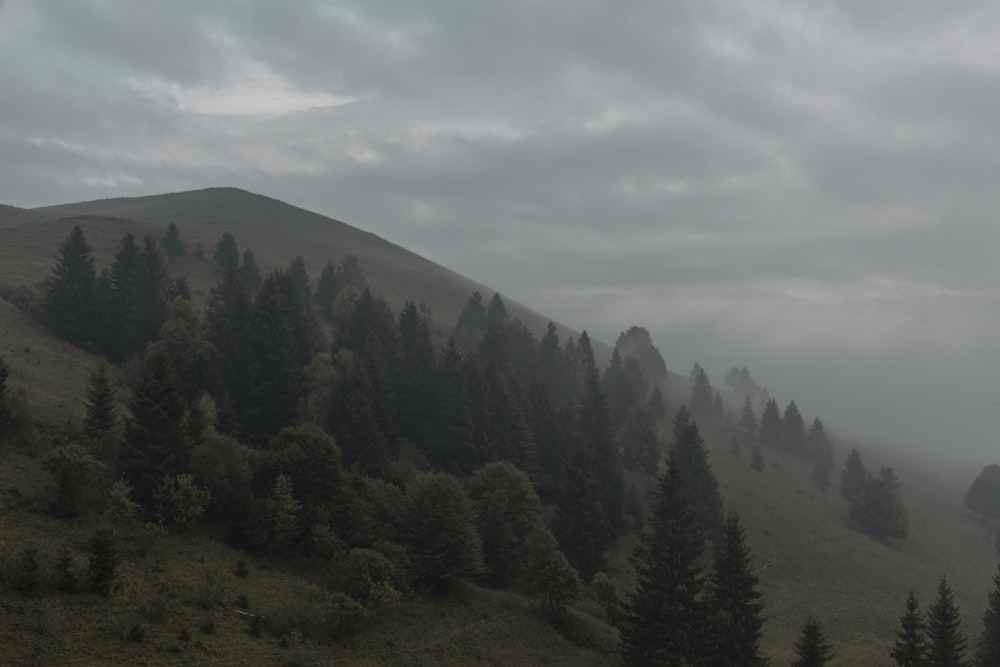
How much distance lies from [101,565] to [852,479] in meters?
132

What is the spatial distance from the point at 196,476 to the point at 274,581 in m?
11.0

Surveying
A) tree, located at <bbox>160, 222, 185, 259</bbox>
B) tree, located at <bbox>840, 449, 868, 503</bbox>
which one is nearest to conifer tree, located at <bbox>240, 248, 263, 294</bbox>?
tree, located at <bbox>160, 222, 185, 259</bbox>

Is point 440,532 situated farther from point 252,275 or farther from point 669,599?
point 252,275

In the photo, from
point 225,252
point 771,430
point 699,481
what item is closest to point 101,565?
point 699,481

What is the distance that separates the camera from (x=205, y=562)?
137 ft

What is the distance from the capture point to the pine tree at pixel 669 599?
141 ft

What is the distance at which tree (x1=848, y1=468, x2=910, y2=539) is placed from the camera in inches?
4163

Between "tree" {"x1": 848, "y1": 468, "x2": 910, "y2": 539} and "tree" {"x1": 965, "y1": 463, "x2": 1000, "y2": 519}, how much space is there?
4071 cm

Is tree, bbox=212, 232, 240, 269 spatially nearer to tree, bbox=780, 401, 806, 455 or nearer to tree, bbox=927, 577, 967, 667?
tree, bbox=780, 401, 806, 455

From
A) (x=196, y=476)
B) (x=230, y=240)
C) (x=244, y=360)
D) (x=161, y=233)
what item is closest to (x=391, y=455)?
(x=244, y=360)

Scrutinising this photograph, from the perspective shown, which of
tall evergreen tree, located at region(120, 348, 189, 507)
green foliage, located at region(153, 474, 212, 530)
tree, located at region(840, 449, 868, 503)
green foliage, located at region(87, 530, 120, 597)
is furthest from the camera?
tree, located at region(840, 449, 868, 503)

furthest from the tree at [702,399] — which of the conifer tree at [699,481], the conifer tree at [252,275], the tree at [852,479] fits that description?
the conifer tree at [252,275]

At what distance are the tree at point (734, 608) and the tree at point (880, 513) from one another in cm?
7854

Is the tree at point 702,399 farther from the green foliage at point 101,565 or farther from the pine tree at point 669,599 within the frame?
the green foliage at point 101,565
